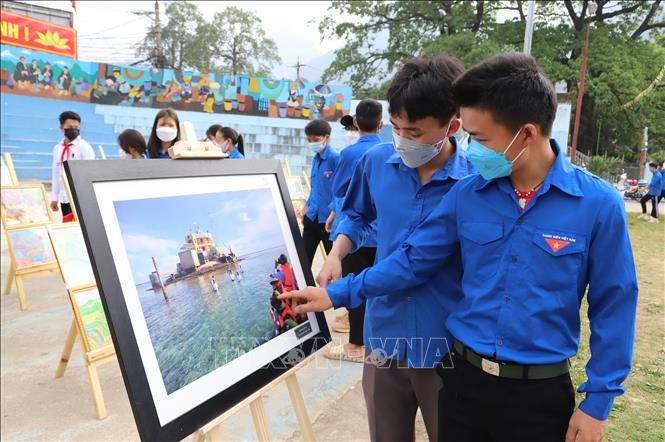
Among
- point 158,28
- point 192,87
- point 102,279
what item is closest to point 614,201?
point 102,279

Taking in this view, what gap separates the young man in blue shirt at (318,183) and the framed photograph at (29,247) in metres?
2.58

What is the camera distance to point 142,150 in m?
3.71

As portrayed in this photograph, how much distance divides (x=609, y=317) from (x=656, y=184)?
1.73 meters

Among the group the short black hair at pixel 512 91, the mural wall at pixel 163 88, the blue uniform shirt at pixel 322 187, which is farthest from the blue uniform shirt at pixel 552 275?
the mural wall at pixel 163 88

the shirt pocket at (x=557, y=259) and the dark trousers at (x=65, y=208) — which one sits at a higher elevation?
the shirt pocket at (x=557, y=259)

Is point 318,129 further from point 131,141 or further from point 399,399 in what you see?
point 399,399

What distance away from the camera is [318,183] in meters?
4.23

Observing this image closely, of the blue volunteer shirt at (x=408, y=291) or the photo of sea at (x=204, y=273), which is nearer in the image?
the photo of sea at (x=204, y=273)

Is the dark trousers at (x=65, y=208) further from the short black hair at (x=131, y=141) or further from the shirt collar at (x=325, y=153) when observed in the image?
the shirt collar at (x=325, y=153)

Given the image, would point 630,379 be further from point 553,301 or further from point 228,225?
point 228,225

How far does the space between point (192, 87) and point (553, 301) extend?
48.7 feet

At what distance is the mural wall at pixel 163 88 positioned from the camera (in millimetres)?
12781

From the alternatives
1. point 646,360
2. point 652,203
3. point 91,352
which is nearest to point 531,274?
point 652,203

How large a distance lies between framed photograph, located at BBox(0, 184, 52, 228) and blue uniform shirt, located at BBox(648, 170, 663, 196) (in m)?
5.12
